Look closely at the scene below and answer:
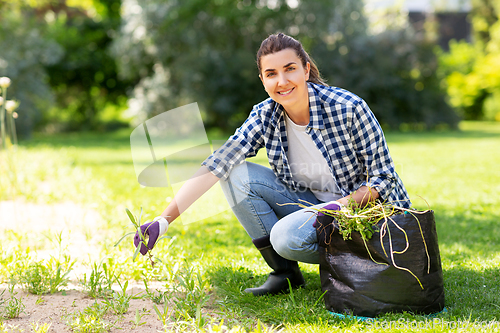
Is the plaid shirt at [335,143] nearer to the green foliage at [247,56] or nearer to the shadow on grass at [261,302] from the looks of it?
the shadow on grass at [261,302]

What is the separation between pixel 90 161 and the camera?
905cm

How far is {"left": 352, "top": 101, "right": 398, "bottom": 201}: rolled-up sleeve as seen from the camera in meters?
2.25

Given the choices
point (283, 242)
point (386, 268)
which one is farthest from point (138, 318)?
point (386, 268)

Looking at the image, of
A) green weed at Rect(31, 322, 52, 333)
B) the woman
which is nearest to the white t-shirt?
the woman

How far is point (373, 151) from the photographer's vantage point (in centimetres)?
225

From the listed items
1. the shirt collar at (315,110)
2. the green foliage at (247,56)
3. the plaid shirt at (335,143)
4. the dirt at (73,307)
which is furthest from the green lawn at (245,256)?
the green foliage at (247,56)

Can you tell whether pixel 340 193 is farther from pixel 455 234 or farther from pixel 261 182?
pixel 455 234

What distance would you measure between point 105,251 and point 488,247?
266 cm

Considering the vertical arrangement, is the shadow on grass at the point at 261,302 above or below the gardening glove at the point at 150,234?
below

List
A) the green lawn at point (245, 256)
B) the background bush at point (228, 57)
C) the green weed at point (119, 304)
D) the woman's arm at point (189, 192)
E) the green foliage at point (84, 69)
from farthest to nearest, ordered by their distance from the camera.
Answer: the green foliage at point (84, 69)
the background bush at point (228, 57)
the woman's arm at point (189, 192)
the green weed at point (119, 304)
the green lawn at point (245, 256)

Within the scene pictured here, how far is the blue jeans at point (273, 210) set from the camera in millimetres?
2223

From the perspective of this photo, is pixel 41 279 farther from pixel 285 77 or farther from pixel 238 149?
pixel 285 77

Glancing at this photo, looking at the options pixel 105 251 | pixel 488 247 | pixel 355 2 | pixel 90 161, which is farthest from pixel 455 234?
pixel 355 2

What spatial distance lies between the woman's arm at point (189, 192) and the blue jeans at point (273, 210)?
11 cm
